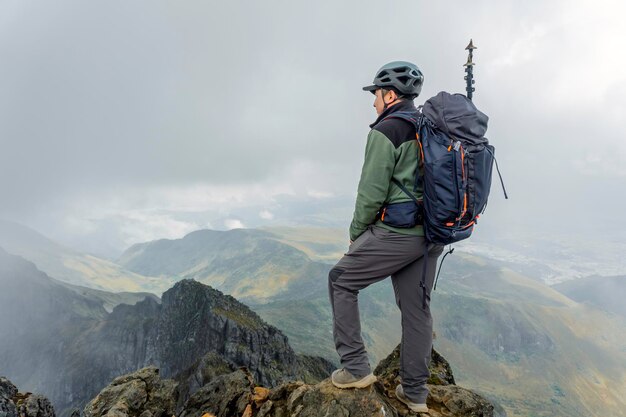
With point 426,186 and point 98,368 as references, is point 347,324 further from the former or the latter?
point 98,368

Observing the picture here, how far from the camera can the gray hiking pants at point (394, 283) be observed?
7.93m

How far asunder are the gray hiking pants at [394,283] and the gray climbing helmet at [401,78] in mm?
3399

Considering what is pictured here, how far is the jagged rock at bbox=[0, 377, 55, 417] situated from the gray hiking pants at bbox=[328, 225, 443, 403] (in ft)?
44.5

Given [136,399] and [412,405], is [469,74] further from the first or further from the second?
[136,399]

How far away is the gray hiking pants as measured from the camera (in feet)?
26.0

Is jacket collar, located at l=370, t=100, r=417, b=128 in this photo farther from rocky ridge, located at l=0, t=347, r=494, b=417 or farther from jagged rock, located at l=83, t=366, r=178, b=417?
jagged rock, located at l=83, t=366, r=178, b=417

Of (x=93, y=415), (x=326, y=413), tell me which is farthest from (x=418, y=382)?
(x=93, y=415)

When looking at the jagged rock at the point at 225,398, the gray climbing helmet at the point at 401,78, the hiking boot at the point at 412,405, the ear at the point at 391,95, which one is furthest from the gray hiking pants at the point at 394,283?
the jagged rock at the point at 225,398

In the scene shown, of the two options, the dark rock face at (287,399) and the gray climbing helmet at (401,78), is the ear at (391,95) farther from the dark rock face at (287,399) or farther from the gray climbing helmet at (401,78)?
the dark rock face at (287,399)

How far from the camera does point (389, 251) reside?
7879mm

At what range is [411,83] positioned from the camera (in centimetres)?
828

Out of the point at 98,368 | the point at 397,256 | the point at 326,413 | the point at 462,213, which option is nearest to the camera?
the point at 462,213

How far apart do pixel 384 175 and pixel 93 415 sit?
15999 mm

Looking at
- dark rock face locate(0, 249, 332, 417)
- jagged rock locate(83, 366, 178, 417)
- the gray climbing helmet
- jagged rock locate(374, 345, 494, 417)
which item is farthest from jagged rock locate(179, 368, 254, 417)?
the gray climbing helmet
